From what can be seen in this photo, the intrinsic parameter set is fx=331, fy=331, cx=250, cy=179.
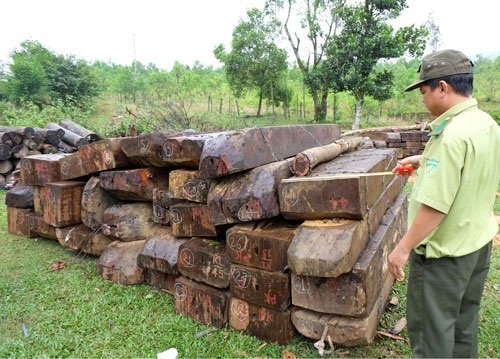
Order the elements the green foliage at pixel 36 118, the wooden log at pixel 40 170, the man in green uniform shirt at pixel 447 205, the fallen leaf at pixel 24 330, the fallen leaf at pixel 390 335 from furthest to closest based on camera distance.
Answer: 1. the green foliage at pixel 36 118
2. the wooden log at pixel 40 170
3. the fallen leaf at pixel 24 330
4. the fallen leaf at pixel 390 335
5. the man in green uniform shirt at pixel 447 205

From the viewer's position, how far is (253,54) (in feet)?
72.9

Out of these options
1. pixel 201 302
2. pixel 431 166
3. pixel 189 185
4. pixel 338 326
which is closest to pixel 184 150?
pixel 189 185

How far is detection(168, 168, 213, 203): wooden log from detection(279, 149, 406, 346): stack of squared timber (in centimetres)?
84

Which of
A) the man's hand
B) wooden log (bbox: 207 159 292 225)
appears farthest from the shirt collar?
wooden log (bbox: 207 159 292 225)

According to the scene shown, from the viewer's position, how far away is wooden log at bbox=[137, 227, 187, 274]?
10.7ft

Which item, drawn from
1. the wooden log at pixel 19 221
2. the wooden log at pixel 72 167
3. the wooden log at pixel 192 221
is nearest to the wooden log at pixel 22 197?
the wooden log at pixel 19 221

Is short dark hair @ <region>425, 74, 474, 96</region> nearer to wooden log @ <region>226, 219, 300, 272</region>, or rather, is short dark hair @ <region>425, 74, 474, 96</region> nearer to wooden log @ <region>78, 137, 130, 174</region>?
wooden log @ <region>226, 219, 300, 272</region>

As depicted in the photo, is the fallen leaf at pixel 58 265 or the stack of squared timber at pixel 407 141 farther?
the stack of squared timber at pixel 407 141

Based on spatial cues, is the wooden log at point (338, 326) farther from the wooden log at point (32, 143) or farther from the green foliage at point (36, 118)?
the green foliage at point (36, 118)

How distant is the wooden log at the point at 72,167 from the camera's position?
166 inches

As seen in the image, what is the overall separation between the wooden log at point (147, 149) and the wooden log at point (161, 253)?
78 centimetres

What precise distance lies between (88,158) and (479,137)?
4.00 metres

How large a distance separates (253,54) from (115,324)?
21651 mm

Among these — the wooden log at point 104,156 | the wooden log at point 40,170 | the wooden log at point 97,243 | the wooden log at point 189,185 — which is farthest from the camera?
the wooden log at point 40,170
